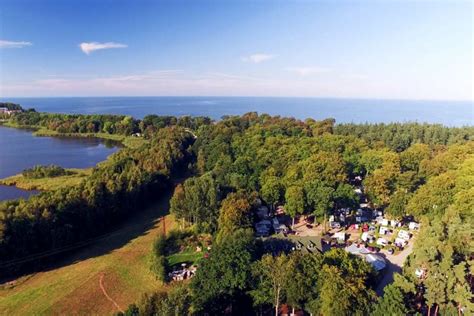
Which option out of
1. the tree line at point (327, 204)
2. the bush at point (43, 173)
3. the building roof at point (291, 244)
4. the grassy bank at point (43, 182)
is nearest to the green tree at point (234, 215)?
the tree line at point (327, 204)

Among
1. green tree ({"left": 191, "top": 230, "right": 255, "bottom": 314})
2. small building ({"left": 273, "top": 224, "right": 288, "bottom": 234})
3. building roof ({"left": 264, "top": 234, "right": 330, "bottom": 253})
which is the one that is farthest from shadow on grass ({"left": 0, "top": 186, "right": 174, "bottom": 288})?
building roof ({"left": 264, "top": 234, "right": 330, "bottom": 253})

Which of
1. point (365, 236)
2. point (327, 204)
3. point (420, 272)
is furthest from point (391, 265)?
point (327, 204)

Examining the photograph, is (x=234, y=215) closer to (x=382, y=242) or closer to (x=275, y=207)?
(x=275, y=207)

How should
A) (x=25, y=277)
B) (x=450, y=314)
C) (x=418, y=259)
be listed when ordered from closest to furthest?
(x=450, y=314)
(x=418, y=259)
(x=25, y=277)

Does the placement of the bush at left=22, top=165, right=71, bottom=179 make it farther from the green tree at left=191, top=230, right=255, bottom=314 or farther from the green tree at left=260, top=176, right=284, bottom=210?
the green tree at left=191, top=230, right=255, bottom=314

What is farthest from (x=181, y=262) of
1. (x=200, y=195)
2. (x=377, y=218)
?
(x=377, y=218)

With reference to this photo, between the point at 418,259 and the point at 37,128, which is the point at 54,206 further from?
the point at 37,128

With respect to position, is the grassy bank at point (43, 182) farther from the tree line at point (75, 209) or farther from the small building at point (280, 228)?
the small building at point (280, 228)
